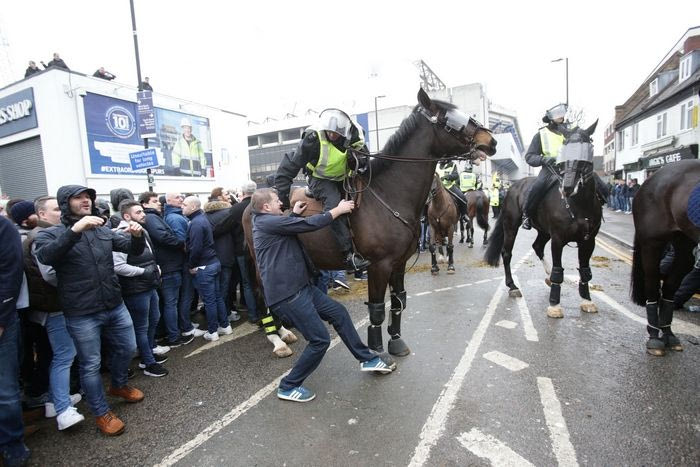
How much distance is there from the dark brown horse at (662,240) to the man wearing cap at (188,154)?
2123 centimetres

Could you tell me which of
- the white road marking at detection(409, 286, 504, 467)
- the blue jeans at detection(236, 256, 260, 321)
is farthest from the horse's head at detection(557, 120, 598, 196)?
the blue jeans at detection(236, 256, 260, 321)

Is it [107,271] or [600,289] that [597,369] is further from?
[107,271]

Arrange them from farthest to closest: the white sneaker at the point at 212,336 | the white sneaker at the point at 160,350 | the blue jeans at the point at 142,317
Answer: the white sneaker at the point at 212,336
the white sneaker at the point at 160,350
the blue jeans at the point at 142,317

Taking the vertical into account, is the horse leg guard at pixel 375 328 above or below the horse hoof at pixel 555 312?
above

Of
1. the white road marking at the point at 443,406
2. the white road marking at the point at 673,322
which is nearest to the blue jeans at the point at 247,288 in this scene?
the white road marking at the point at 443,406

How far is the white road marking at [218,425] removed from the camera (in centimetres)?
274

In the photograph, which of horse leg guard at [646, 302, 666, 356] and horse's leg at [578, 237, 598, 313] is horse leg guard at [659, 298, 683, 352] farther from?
horse's leg at [578, 237, 598, 313]

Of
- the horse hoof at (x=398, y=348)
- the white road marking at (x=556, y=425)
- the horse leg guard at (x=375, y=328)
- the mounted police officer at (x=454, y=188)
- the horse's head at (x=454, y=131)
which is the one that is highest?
the horse's head at (x=454, y=131)

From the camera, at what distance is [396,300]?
425 cm

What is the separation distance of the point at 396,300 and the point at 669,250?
492 centimetres

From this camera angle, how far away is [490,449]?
2.57 meters

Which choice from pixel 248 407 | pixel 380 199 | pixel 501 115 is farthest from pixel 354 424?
pixel 501 115

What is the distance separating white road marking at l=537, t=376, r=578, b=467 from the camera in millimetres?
2455

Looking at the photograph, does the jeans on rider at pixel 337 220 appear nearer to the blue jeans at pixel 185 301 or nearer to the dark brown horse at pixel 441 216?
the blue jeans at pixel 185 301
